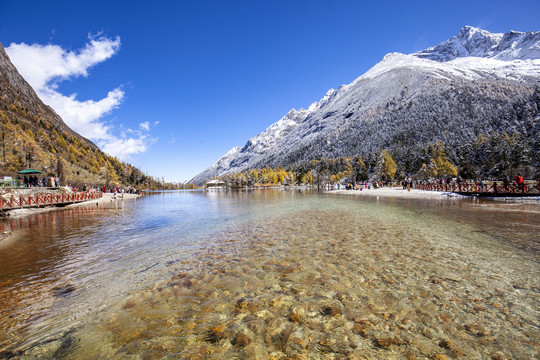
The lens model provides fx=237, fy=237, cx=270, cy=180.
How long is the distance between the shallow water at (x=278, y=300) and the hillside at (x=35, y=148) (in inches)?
2855

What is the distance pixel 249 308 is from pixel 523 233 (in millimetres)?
15403

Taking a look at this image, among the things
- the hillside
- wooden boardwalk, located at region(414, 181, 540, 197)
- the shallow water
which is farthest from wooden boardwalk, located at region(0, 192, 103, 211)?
wooden boardwalk, located at region(414, 181, 540, 197)

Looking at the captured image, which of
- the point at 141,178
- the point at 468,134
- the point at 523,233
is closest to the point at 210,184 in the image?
the point at 141,178

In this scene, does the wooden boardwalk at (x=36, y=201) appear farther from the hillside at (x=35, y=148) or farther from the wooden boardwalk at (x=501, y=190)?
the wooden boardwalk at (x=501, y=190)

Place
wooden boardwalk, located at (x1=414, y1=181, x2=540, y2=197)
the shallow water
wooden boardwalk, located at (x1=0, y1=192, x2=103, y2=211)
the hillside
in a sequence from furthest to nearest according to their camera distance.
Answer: the hillside, wooden boardwalk, located at (x1=414, y1=181, x2=540, y2=197), wooden boardwalk, located at (x1=0, y1=192, x2=103, y2=211), the shallow water

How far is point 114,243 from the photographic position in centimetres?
1259

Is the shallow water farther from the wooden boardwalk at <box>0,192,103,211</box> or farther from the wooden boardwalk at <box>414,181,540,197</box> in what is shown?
the wooden boardwalk at <box>414,181,540,197</box>

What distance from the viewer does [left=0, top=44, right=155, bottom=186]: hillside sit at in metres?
68.8

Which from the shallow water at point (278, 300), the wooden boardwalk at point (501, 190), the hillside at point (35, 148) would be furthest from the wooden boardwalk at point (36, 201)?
the wooden boardwalk at point (501, 190)

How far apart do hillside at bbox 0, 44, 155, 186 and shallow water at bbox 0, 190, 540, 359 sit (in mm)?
72515

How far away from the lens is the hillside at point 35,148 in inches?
2707

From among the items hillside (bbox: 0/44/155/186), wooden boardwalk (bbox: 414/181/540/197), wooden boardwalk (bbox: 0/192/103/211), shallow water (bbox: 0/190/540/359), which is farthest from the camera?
hillside (bbox: 0/44/155/186)

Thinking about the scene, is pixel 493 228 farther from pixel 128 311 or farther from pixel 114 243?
pixel 114 243

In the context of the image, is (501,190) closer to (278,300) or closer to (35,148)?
(278,300)
